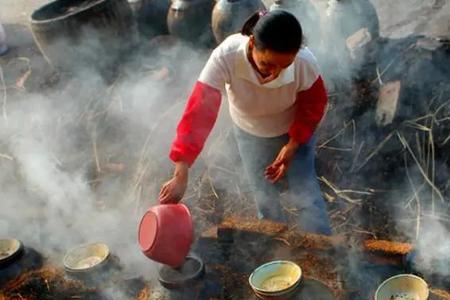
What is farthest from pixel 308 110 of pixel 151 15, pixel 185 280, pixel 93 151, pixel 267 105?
pixel 151 15

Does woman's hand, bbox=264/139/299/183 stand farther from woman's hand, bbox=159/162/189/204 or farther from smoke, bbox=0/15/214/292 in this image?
smoke, bbox=0/15/214/292

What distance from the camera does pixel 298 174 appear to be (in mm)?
4113

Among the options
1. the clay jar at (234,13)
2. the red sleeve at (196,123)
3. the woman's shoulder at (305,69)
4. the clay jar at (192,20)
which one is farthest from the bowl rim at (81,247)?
the clay jar at (192,20)

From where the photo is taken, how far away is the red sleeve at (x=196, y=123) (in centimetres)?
341

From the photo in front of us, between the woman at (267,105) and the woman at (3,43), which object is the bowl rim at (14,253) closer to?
the woman at (267,105)

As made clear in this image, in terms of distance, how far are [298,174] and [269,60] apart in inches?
52.3

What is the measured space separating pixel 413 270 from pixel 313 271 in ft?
1.99

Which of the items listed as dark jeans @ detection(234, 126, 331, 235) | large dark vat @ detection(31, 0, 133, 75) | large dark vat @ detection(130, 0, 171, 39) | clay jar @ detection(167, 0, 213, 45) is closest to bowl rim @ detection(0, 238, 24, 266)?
dark jeans @ detection(234, 126, 331, 235)

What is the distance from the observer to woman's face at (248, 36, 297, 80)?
2.97 metres

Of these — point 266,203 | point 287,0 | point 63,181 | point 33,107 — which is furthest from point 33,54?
point 266,203

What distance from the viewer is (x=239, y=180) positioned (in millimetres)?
5797

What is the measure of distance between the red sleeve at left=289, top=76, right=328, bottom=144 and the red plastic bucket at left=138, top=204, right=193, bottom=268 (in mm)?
971

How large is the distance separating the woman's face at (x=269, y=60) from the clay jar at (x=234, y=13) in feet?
11.8

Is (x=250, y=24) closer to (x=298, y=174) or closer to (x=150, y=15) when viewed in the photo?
(x=298, y=174)
